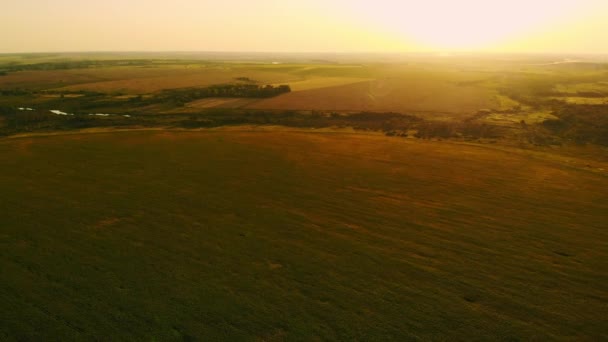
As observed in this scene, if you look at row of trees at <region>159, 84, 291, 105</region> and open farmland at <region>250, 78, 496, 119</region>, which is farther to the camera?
row of trees at <region>159, 84, 291, 105</region>

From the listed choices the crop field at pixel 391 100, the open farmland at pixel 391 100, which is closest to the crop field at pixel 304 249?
the open farmland at pixel 391 100

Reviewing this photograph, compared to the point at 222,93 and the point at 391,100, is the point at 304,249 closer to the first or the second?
the point at 391,100

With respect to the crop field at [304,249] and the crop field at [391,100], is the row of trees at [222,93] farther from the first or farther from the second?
the crop field at [304,249]

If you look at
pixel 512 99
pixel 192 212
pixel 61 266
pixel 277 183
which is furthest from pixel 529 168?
pixel 512 99

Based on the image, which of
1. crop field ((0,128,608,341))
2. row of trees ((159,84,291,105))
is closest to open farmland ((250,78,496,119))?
row of trees ((159,84,291,105))

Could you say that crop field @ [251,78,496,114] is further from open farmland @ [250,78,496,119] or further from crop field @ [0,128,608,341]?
crop field @ [0,128,608,341]

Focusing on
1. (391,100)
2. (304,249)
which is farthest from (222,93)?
(304,249)

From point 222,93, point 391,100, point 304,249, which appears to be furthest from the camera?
point 222,93

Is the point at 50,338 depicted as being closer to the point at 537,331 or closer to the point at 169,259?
the point at 169,259
